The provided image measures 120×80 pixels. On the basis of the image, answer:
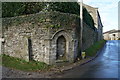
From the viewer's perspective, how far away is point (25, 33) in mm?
10500

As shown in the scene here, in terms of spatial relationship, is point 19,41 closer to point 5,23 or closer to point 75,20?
point 5,23

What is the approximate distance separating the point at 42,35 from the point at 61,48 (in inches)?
75.9

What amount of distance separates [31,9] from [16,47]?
444 centimetres

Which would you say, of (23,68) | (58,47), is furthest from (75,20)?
(23,68)

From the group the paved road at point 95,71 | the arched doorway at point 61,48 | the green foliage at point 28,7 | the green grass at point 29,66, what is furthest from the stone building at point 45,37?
the green foliage at point 28,7

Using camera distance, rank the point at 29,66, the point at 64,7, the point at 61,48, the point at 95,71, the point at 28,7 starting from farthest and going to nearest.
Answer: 1. the point at 28,7
2. the point at 64,7
3. the point at 61,48
4. the point at 29,66
5. the point at 95,71

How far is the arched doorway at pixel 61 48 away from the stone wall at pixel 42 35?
19cm

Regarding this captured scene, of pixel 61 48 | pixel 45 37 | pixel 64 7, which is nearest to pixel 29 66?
pixel 45 37

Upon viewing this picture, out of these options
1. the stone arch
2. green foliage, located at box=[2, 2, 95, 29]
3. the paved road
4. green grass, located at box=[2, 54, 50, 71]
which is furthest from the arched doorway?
green foliage, located at box=[2, 2, 95, 29]

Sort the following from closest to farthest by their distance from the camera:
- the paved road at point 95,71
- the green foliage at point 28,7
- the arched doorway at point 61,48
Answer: the paved road at point 95,71 → the arched doorway at point 61,48 → the green foliage at point 28,7

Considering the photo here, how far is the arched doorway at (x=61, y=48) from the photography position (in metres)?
10.3

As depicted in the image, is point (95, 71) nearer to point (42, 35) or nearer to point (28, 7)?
point (42, 35)

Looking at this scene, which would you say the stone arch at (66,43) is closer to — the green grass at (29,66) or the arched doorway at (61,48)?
the arched doorway at (61,48)

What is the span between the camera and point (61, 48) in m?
10.5
